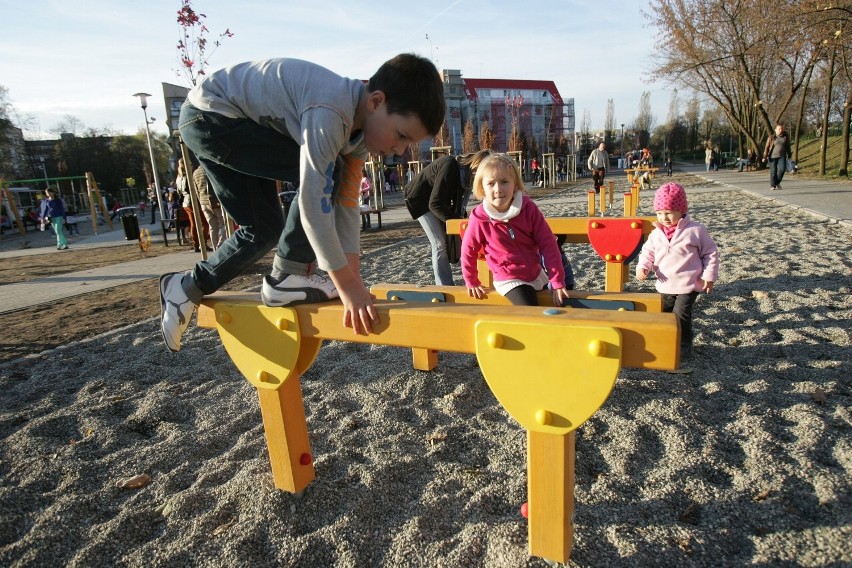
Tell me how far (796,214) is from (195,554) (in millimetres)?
10607

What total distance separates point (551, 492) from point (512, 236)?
1.70 metres

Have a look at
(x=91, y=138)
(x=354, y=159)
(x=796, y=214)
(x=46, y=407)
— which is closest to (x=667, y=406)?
(x=354, y=159)

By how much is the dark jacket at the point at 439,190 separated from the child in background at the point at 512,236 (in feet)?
5.46

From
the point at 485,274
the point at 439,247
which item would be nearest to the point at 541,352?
the point at 485,274

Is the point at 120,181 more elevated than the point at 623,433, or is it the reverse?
the point at 120,181

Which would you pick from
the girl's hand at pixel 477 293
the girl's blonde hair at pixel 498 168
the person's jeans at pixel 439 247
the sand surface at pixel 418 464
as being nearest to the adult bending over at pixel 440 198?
the person's jeans at pixel 439 247

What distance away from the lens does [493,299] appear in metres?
3.02

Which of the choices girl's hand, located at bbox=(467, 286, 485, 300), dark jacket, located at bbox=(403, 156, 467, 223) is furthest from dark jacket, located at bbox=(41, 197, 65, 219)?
girl's hand, located at bbox=(467, 286, 485, 300)

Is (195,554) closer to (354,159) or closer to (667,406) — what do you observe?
(354,159)

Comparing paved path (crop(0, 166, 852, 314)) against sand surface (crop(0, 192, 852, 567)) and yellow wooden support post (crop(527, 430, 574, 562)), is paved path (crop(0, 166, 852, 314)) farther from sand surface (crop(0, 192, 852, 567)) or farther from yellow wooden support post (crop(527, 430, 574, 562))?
yellow wooden support post (crop(527, 430, 574, 562))

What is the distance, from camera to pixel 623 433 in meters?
2.53

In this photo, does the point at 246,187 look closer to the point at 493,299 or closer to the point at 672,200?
the point at 493,299

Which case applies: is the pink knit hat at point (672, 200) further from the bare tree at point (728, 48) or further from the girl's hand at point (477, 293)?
the bare tree at point (728, 48)

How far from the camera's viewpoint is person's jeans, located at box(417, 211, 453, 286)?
4.87 metres
